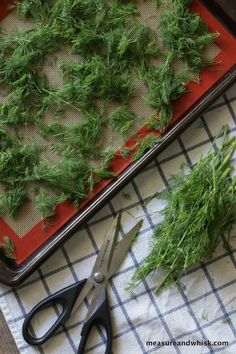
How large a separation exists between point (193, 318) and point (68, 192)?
0.51m

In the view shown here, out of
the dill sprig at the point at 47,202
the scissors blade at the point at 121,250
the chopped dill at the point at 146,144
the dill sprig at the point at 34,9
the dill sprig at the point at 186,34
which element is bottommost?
the scissors blade at the point at 121,250

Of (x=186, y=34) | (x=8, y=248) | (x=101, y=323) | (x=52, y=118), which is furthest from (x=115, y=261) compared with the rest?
(x=186, y=34)

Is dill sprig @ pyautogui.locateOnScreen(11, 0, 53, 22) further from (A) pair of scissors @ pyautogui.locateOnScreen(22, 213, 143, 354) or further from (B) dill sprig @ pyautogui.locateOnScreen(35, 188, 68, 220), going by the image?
(A) pair of scissors @ pyautogui.locateOnScreen(22, 213, 143, 354)

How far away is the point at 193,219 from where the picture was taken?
66.4 inches

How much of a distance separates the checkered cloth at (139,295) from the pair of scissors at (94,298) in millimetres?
30

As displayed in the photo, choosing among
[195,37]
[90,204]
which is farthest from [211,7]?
[90,204]

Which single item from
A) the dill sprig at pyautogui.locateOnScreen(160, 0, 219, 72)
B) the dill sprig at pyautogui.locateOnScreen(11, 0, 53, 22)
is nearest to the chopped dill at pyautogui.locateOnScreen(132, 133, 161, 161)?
the dill sprig at pyautogui.locateOnScreen(160, 0, 219, 72)

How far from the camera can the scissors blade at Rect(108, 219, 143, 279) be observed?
5.70 ft

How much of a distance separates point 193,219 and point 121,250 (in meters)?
0.22

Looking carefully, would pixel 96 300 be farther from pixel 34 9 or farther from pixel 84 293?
pixel 34 9

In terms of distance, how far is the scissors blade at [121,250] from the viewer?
5.70 feet

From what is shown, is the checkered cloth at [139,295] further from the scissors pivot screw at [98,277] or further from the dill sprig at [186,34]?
the dill sprig at [186,34]

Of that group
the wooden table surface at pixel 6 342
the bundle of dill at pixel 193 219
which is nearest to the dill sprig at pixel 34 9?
the bundle of dill at pixel 193 219

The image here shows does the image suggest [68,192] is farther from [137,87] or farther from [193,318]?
[193,318]
